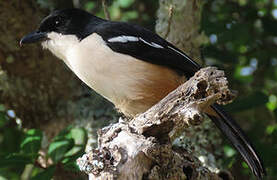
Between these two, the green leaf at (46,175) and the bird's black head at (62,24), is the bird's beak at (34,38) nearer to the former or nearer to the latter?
the bird's black head at (62,24)

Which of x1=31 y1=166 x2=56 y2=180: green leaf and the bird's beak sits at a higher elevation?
the bird's beak

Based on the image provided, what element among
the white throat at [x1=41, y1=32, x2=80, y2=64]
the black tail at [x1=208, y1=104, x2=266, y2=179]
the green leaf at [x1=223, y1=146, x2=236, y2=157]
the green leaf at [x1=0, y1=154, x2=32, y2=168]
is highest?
the black tail at [x1=208, y1=104, x2=266, y2=179]

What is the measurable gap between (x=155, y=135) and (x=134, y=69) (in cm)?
97

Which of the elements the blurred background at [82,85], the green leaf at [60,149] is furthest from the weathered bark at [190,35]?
the green leaf at [60,149]

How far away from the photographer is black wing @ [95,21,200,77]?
388 cm

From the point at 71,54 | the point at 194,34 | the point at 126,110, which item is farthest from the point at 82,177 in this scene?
the point at 194,34

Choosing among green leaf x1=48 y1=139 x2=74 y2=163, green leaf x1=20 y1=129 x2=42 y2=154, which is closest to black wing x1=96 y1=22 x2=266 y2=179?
green leaf x1=48 y1=139 x2=74 y2=163

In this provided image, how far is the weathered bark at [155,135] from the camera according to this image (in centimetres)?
274

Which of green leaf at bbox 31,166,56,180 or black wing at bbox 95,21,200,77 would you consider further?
black wing at bbox 95,21,200,77

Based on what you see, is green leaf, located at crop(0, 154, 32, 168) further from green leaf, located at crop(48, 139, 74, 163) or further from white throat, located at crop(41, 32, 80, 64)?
white throat, located at crop(41, 32, 80, 64)

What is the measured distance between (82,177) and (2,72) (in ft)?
5.56

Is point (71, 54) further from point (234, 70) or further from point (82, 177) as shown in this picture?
point (234, 70)

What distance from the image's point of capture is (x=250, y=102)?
4.54m

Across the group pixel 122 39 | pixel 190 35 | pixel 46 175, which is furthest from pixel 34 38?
pixel 190 35
